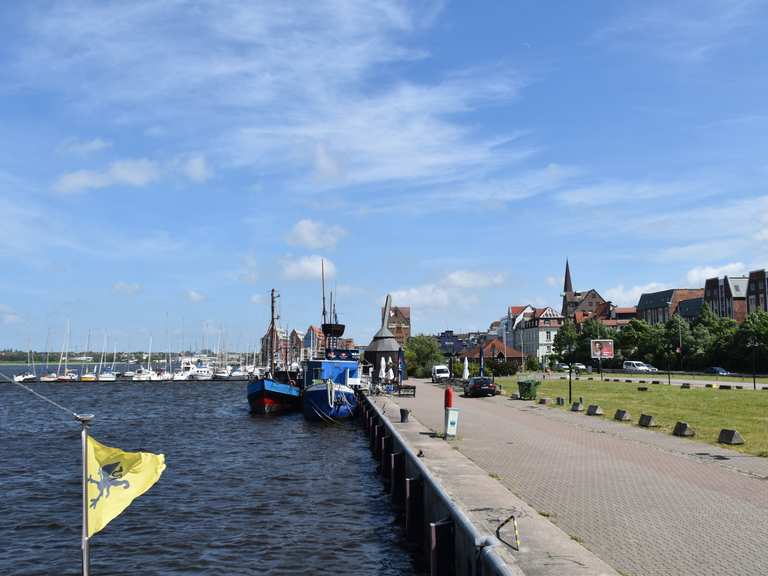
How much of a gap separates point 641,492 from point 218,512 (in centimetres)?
1182

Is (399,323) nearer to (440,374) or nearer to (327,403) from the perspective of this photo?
(440,374)

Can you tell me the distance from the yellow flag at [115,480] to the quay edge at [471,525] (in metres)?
4.53

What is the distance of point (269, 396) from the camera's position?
5872 cm

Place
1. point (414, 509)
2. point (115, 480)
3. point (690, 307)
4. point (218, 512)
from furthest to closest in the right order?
point (690, 307) < point (218, 512) < point (414, 509) < point (115, 480)

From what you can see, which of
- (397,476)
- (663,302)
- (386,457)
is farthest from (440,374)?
(663,302)

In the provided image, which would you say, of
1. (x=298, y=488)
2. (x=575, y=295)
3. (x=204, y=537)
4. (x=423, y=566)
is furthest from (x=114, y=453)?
(x=575, y=295)

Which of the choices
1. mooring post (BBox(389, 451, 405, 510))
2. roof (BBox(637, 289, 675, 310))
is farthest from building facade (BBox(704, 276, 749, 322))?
mooring post (BBox(389, 451, 405, 510))

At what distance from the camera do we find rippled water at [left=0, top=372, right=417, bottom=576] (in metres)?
16.9

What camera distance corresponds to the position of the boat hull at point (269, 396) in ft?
192

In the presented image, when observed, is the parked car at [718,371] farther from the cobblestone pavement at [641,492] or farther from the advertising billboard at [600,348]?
the cobblestone pavement at [641,492]

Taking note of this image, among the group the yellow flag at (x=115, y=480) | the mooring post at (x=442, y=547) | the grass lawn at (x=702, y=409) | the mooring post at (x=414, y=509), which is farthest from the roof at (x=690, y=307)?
the yellow flag at (x=115, y=480)

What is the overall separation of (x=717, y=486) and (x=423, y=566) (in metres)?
6.77

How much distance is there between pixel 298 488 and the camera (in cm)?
2581

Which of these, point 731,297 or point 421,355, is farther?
point 731,297
